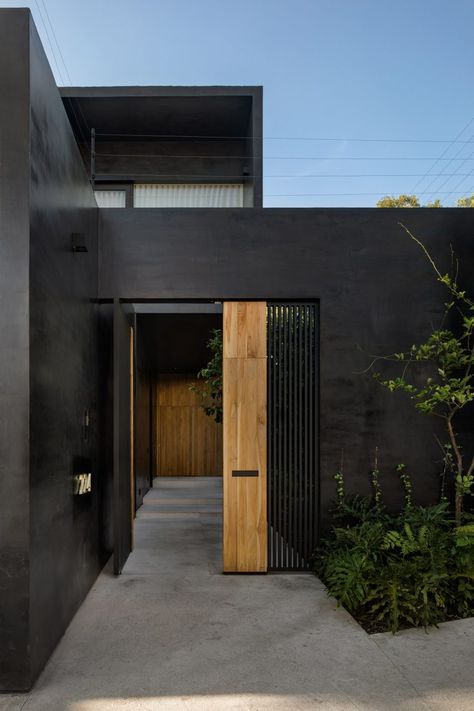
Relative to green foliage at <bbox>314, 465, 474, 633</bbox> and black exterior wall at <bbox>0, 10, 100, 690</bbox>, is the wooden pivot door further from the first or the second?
black exterior wall at <bbox>0, 10, 100, 690</bbox>

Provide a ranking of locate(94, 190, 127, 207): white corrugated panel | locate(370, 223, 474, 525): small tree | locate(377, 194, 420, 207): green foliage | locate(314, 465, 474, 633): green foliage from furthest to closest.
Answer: locate(377, 194, 420, 207): green foliage
locate(94, 190, 127, 207): white corrugated panel
locate(370, 223, 474, 525): small tree
locate(314, 465, 474, 633): green foliage

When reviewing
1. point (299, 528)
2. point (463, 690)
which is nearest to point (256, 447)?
point (299, 528)

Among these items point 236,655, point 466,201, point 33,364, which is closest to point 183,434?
point 236,655

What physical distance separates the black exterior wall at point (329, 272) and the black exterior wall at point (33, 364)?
4.21 feet

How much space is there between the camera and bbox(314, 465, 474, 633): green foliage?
4.20m

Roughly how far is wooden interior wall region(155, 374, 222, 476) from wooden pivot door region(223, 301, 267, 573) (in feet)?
23.9

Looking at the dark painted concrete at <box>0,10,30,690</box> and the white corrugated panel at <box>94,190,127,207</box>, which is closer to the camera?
the dark painted concrete at <box>0,10,30,690</box>

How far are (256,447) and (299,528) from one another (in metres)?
0.84

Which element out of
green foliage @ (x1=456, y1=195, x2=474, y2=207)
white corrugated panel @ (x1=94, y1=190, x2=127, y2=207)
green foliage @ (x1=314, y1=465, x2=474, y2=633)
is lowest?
green foliage @ (x1=314, y1=465, x2=474, y2=633)

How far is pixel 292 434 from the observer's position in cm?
550

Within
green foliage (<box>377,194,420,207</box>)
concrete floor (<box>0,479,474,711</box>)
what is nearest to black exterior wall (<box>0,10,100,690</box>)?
concrete floor (<box>0,479,474,711</box>)

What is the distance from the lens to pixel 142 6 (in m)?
8.20

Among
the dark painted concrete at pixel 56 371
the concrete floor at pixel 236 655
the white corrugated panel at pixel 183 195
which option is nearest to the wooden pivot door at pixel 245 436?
the concrete floor at pixel 236 655

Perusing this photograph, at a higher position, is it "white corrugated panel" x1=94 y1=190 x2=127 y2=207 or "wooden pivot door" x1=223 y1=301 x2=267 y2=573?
"white corrugated panel" x1=94 y1=190 x2=127 y2=207
